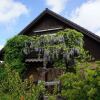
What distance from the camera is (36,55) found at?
25.8 metres

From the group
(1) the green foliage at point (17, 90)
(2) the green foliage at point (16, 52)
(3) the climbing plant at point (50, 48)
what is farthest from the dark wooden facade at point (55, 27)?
(1) the green foliage at point (17, 90)

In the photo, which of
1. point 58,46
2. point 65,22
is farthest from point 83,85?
point 65,22

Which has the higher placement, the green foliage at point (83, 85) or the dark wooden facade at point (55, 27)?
the dark wooden facade at point (55, 27)

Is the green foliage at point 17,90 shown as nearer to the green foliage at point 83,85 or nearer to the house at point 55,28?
the green foliage at point 83,85

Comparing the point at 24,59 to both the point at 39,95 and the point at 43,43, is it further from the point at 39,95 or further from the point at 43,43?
the point at 39,95

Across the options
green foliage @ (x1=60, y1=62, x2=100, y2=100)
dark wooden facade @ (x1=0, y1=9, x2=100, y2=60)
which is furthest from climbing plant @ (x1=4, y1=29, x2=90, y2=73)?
green foliage @ (x1=60, y1=62, x2=100, y2=100)

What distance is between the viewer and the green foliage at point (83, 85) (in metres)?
11.8

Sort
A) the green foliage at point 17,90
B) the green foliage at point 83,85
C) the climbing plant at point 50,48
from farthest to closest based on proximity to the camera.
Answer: the climbing plant at point 50,48
the green foliage at point 17,90
the green foliage at point 83,85

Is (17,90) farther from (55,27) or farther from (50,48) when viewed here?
(55,27)

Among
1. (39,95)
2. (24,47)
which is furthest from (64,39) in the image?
(39,95)

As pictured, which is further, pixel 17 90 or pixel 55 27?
pixel 55 27

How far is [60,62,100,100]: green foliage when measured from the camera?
463 inches

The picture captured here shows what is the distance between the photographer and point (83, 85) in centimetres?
1218

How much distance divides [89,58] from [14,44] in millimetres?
5146
